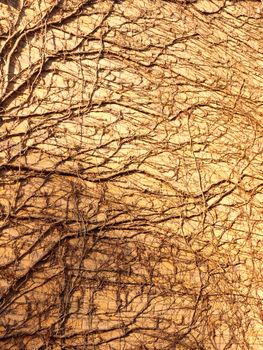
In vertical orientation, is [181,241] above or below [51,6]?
below

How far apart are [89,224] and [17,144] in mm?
746

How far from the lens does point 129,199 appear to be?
3.55m

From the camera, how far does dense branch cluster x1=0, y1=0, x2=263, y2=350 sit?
317 cm

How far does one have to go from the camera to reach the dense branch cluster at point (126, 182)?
10.4 feet

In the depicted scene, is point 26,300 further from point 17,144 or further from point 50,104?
point 50,104

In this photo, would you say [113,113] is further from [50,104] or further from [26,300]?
[26,300]

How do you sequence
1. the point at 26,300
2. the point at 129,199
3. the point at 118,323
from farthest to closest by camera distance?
the point at 129,199
the point at 118,323
the point at 26,300

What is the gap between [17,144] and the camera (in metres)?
3.29

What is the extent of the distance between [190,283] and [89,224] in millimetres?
898

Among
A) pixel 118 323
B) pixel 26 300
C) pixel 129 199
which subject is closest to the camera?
pixel 26 300

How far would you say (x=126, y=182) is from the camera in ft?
11.7

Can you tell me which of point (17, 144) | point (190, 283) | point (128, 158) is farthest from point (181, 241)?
point (17, 144)

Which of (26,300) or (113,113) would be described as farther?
(113,113)

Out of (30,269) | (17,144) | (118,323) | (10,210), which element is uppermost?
(17,144)
